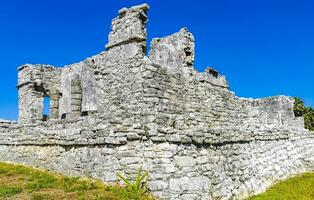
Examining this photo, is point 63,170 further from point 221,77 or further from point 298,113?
point 298,113

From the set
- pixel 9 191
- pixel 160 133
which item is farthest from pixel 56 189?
pixel 160 133

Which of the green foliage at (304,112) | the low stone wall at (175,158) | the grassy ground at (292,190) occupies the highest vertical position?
the green foliage at (304,112)

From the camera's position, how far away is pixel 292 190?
9742mm

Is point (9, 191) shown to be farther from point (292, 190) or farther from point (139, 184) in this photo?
point (292, 190)

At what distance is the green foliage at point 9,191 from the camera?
294 inches

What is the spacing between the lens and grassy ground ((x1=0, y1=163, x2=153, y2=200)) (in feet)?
23.2

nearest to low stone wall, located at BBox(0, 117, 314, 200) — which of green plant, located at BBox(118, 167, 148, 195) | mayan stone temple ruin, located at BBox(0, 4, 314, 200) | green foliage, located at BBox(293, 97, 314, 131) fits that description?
mayan stone temple ruin, located at BBox(0, 4, 314, 200)

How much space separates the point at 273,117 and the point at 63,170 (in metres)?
13.1

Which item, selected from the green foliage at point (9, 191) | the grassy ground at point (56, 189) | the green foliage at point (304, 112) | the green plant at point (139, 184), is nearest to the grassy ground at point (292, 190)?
the green plant at point (139, 184)

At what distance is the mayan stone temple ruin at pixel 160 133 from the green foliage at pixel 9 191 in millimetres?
1565

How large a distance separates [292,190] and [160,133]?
4.83 meters

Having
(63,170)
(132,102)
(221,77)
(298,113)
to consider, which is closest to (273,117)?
(221,77)

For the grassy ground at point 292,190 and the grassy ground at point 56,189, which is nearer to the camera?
the grassy ground at point 56,189

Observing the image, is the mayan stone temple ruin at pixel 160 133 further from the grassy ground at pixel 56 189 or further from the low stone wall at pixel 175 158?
the grassy ground at pixel 56 189
